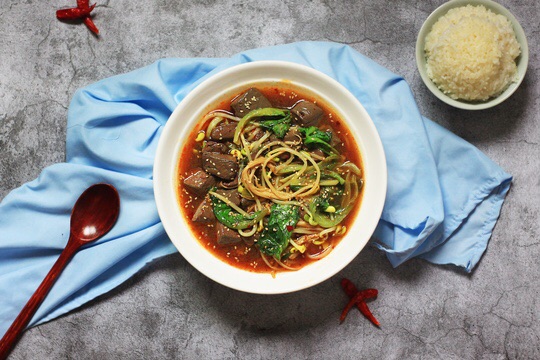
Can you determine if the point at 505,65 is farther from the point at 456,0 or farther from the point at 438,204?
the point at 438,204

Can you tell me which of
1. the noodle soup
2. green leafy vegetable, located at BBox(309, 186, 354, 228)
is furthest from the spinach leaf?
green leafy vegetable, located at BBox(309, 186, 354, 228)

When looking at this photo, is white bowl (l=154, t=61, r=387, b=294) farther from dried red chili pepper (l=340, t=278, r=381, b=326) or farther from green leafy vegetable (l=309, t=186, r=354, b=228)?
dried red chili pepper (l=340, t=278, r=381, b=326)

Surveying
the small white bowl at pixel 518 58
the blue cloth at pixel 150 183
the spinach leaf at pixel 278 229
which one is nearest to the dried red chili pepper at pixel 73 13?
the blue cloth at pixel 150 183

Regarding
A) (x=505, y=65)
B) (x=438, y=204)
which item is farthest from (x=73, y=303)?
(x=505, y=65)

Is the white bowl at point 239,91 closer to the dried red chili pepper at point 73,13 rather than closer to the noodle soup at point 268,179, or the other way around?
the noodle soup at point 268,179

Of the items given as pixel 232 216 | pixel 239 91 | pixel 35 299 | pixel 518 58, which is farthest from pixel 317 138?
pixel 35 299

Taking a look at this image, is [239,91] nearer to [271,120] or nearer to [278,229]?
[271,120]
